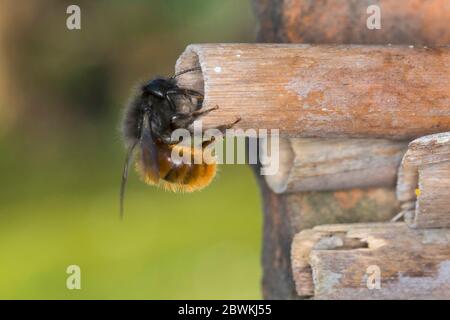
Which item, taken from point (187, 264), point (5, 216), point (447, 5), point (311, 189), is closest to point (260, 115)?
point (311, 189)

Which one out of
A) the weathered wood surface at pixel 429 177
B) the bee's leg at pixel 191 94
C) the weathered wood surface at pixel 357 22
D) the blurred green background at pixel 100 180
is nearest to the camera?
the weathered wood surface at pixel 429 177

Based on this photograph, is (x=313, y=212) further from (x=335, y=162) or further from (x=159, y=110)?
(x=159, y=110)

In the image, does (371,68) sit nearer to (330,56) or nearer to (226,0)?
(330,56)

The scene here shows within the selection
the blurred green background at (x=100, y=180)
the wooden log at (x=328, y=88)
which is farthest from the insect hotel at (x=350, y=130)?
the blurred green background at (x=100, y=180)

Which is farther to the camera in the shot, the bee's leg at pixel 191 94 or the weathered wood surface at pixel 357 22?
the weathered wood surface at pixel 357 22

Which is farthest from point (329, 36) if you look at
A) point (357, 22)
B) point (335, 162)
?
point (335, 162)

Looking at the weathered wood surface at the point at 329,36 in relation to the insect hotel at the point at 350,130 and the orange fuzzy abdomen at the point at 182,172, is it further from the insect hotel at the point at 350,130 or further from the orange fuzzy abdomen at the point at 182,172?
the orange fuzzy abdomen at the point at 182,172

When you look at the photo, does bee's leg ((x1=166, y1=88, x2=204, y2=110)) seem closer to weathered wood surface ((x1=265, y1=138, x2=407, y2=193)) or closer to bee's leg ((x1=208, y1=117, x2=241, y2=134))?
bee's leg ((x1=208, y1=117, x2=241, y2=134))
